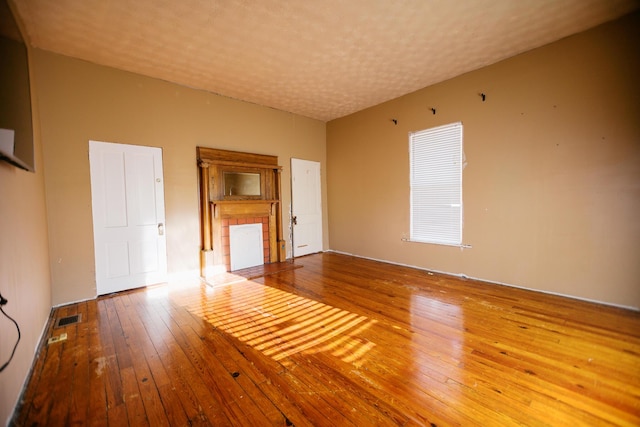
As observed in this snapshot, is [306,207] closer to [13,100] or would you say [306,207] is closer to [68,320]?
[68,320]

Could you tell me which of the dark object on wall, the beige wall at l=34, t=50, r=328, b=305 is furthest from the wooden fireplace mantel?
the dark object on wall

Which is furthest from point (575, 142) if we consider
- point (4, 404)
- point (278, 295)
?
point (4, 404)

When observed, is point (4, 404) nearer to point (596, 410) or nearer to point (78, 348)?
point (78, 348)

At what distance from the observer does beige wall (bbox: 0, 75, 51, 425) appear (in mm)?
1583

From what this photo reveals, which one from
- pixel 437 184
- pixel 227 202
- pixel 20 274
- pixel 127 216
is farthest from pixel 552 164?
pixel 127 216

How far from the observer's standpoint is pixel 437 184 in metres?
4.41

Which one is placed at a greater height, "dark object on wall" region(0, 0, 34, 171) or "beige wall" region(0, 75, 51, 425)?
"dark object on wall" region(0, 0, 34, 171)

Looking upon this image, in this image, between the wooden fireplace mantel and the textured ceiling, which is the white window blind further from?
the wooden fireplace mantel

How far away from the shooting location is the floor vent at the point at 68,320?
281cm

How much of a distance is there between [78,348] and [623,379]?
164 inches

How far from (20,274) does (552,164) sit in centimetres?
526

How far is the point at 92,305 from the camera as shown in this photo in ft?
10.9

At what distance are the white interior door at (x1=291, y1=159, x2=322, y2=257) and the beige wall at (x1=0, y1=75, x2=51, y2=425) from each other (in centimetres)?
379

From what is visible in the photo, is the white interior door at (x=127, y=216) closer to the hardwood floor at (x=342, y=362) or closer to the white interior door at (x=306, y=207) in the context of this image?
the hardwood floor at (x=342, y=362)
